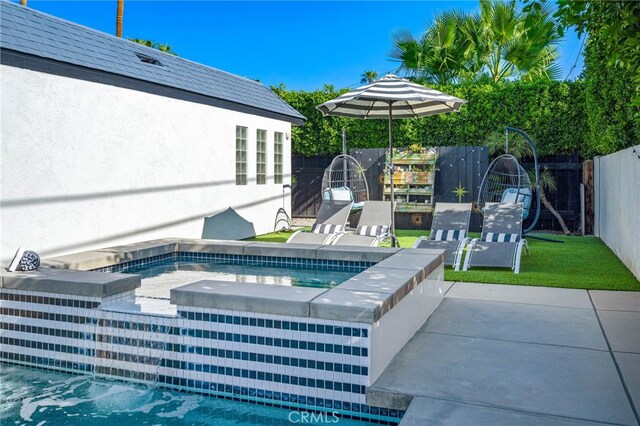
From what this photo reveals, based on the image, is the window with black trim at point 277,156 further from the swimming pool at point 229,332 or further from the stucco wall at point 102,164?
the swimming pool at point 229,332

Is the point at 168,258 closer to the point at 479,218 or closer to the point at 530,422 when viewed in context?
the point at 530,422

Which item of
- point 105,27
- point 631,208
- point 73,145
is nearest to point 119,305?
point 73,145

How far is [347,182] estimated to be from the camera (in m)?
13.7

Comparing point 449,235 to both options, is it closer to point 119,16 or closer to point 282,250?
point 282,250

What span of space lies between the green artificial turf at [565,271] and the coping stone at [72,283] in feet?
13.7

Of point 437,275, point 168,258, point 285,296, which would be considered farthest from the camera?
point 168,258

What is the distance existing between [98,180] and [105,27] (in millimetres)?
16235

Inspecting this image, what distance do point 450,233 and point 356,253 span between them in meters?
2.43

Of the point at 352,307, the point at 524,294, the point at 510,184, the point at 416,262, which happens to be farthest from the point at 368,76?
the point at 352,307

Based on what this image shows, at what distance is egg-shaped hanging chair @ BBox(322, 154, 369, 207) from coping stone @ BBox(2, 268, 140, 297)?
656 centimetres

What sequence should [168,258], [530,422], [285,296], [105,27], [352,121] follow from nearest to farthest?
[530,422], [285,296], [168,258], [352,121], [105,27]

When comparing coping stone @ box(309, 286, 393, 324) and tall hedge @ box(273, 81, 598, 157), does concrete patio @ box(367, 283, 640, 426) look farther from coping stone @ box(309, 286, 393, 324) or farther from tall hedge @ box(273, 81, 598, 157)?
tall hedge @ box(273, 81, 598, 157)

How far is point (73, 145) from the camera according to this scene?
736 cm

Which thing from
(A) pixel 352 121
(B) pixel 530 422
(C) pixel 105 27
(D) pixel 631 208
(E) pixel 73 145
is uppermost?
(C) pixel 105 27
